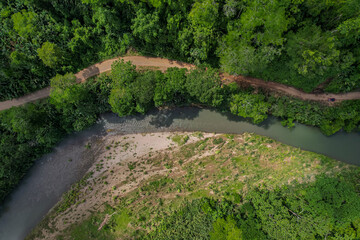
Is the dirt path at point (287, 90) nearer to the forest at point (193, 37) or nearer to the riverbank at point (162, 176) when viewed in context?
the forest at point (193, 37)

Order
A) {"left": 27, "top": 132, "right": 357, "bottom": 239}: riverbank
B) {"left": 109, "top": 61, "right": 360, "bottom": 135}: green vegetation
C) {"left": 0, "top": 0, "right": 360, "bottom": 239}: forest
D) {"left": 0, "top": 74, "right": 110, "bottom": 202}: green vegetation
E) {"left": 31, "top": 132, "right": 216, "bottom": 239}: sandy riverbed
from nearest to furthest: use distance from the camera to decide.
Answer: {"left": 0, "top": 0, "right": 360, "bottom": 239}: forest < {"left": 109, "top": 61, "right": 360, "bottom": 135}: green vegetation < {"left": 0, "top": 74, "right": 110, "bottom": 202}: green vegetation < {"left": 27, "top": 132, "right": 357, "bottom": 239}: riverbank < {"left": 31, "top": 132, "right": 216, "bottom": 239}: sandy riverbed

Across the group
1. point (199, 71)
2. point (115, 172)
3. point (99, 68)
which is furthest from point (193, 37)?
point (115, 172)

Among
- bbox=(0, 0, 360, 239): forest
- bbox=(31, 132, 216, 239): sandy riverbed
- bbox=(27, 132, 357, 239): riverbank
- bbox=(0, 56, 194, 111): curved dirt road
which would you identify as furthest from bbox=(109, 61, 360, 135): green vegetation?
bbox=(31, 132, 216, 239): sandy riverbed

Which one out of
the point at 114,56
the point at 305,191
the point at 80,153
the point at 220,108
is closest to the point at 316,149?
the point at 305,191

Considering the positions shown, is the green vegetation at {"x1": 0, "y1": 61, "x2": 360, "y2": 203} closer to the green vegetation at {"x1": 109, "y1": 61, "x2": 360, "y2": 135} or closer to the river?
the green vegetation at {"x1": 109, "y1": 61, "x2": 360, "y2": 135}

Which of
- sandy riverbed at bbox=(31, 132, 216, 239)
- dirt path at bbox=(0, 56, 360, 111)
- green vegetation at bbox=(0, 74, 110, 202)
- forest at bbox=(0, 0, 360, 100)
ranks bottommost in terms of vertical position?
sandy riverbed at bbox=(31, 132, 216, 239)

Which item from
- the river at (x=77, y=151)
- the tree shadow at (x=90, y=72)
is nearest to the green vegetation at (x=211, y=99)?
the river at (x=77, y=151)
